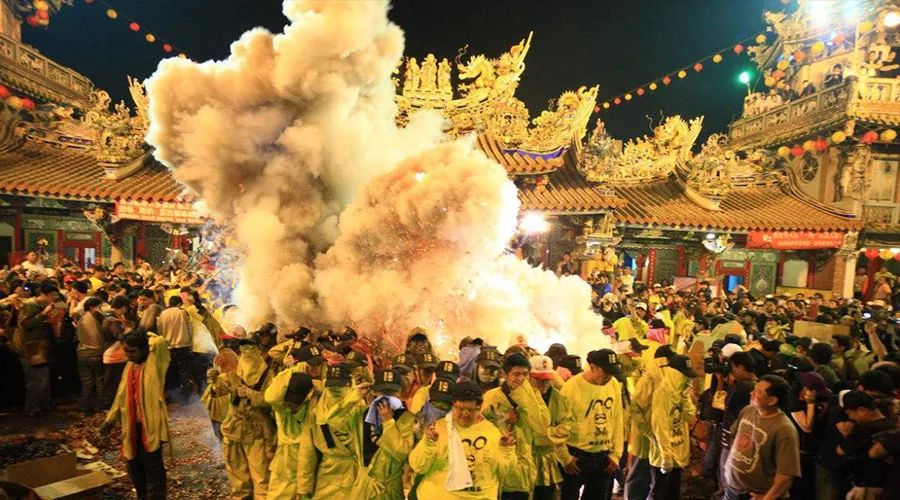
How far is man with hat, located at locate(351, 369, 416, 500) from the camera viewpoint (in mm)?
3957

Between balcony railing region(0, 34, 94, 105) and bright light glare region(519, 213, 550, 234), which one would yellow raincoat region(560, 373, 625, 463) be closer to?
bright light glare region(519, 213, 550, 234)

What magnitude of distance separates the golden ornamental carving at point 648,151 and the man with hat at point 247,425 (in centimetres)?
1278

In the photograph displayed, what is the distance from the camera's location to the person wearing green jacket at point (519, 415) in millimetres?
4188

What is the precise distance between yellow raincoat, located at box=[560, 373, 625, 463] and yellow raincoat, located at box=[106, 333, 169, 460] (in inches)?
169

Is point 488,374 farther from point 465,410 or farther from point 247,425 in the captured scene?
point 247,425

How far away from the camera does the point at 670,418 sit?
5164 millimetres

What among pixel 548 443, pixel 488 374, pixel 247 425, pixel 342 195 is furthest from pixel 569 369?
pixel 342 195

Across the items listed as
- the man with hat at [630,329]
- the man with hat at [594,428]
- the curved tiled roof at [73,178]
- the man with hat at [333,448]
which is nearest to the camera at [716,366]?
the man with hat at [594,428]

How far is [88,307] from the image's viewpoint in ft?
26.8

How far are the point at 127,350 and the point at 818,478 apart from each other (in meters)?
7.36

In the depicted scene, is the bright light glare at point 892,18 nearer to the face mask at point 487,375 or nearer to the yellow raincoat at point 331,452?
the face mask at point 487,375

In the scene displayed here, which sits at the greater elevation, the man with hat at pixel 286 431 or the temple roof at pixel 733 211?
the temple roof at pixel 733 211

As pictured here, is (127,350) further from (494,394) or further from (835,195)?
(835,195)

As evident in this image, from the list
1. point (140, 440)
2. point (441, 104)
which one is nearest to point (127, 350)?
point (140, 440)
